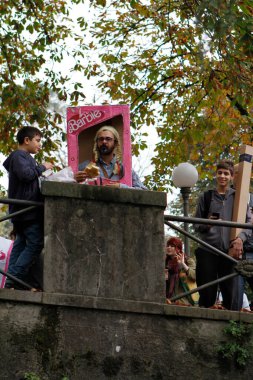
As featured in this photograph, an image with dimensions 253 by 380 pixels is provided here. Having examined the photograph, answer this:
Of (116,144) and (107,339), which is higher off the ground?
(116,144)

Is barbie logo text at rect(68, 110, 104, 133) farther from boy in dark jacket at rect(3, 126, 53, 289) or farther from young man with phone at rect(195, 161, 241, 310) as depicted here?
young man with phone at rect(195, 161, 241, 310)

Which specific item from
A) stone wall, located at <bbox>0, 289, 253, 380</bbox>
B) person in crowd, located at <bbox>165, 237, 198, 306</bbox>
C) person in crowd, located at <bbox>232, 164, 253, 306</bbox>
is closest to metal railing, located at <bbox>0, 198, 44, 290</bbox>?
stone wall, located at <bbox>0, 289, 253, 380</bbox>

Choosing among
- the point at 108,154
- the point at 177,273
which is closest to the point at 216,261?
the point at 177,273

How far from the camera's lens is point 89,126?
8961mm

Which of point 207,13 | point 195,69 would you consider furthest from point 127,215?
point 195,69

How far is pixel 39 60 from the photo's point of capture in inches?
666

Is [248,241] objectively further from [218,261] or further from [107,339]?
[107,339]

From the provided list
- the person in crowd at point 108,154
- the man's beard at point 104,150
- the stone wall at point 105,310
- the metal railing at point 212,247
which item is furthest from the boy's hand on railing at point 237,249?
the man's beard at point 104,150

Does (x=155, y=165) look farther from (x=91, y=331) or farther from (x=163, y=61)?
(x=91, y=331)

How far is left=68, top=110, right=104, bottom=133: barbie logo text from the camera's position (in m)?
8.95

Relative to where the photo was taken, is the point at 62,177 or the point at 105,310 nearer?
the point at 105,310

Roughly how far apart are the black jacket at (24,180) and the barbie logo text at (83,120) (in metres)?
0.70

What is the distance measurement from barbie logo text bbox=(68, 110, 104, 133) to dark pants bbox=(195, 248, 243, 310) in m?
1.62

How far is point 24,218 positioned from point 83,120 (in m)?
1.28
